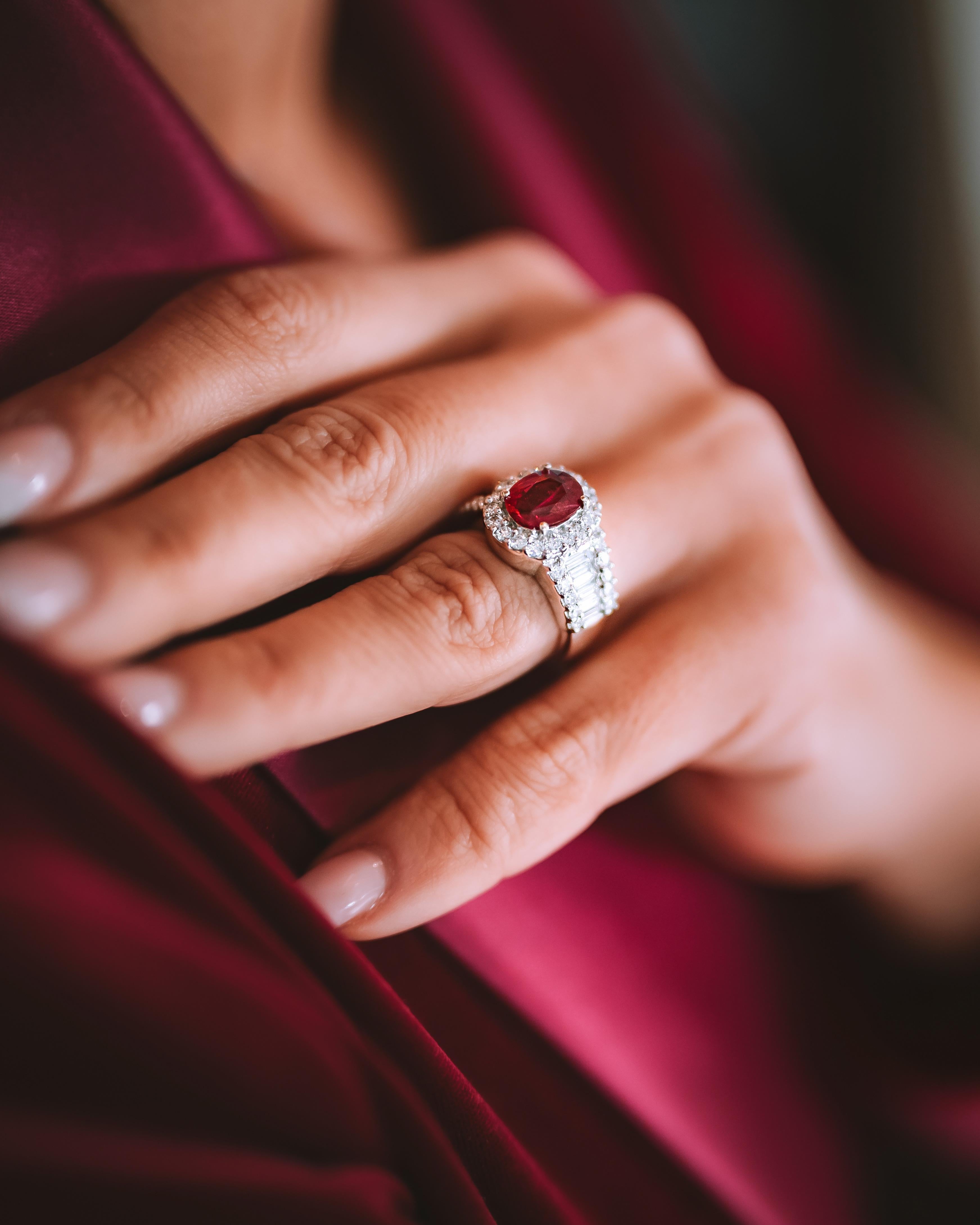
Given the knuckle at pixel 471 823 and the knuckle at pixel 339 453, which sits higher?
the knuckle at pixel 339 453

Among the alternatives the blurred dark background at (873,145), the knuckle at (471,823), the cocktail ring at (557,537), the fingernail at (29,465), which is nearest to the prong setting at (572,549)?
the cocktail ring at (557,537)

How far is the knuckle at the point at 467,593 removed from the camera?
0.46 meters

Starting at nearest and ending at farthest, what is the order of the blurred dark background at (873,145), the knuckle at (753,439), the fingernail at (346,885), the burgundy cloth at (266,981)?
the burgundy cloth at (266,981) < the fingernail at (346,885) < the knuckle at (753,439) < the blurred dark background at (873,145)

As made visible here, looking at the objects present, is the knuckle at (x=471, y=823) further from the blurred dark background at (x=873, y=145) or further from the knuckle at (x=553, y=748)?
the blurred dark background at (x=873, y=145)

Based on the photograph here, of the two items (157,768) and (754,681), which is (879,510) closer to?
(754,681)

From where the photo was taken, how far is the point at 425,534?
20.5 inches

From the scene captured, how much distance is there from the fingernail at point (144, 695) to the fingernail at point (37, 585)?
0.11 feet


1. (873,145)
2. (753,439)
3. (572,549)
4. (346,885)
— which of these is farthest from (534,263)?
(873,145)

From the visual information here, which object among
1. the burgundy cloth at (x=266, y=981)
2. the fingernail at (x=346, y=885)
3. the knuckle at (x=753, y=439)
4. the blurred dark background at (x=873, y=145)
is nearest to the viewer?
the burgundy cloth at (x=266, y=981)

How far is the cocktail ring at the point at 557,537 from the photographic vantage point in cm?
48

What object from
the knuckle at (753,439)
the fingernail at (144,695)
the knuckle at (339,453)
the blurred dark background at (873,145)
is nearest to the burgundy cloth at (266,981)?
the fingernail at (144,695)

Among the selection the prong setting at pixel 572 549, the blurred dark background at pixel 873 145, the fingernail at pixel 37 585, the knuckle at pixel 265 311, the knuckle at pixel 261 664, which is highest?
the knuckle at pixel 265 311

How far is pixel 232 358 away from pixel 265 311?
52 mm

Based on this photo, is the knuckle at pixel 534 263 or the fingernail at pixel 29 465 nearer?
the fingernail at pixel 29 465
